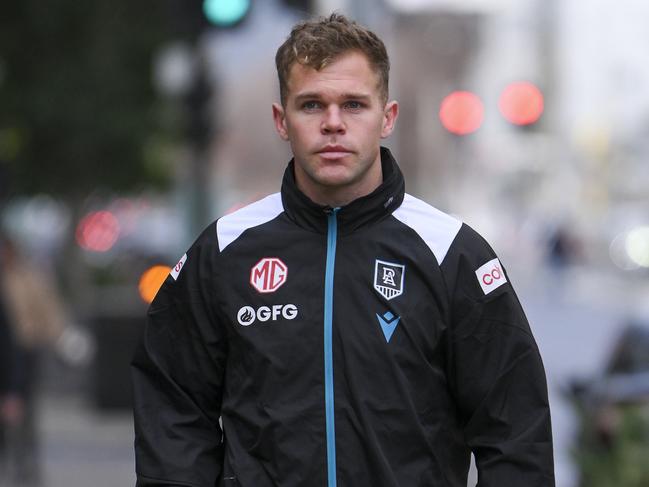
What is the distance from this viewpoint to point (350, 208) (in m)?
3.79

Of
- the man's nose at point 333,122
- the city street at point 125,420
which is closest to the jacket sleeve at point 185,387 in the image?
the man's nose at point 333,122

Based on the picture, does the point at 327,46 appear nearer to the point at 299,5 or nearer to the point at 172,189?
the point at 299,5

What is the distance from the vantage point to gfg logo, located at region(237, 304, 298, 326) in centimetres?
374

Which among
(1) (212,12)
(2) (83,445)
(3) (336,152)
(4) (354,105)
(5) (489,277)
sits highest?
(1) (212,12)

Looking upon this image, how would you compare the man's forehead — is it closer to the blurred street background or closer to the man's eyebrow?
the man's eyebrow

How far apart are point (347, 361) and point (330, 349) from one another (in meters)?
0.05

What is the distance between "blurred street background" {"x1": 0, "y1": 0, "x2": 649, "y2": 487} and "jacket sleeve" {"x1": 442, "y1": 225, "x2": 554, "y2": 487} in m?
4.82

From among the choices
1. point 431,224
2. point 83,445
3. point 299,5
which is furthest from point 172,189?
point 431,224

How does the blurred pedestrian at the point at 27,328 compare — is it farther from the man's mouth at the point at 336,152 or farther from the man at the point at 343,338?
the man's mouth at the point at 336,152

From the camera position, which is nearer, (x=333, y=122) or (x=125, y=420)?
(x=333, y=122)

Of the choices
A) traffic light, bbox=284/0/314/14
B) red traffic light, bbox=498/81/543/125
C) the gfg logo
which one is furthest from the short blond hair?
red traffic light, bbox=498/81/543/125

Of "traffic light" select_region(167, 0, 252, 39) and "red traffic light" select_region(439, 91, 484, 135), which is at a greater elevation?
"red traffic light" select_region(439, 91, 484, 135)

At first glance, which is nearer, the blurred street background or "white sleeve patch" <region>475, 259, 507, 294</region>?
"white sleeve patch" <region>475, 259, 507, 294</region>

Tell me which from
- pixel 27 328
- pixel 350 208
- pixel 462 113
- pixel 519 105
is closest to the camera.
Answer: pixel 350 208
